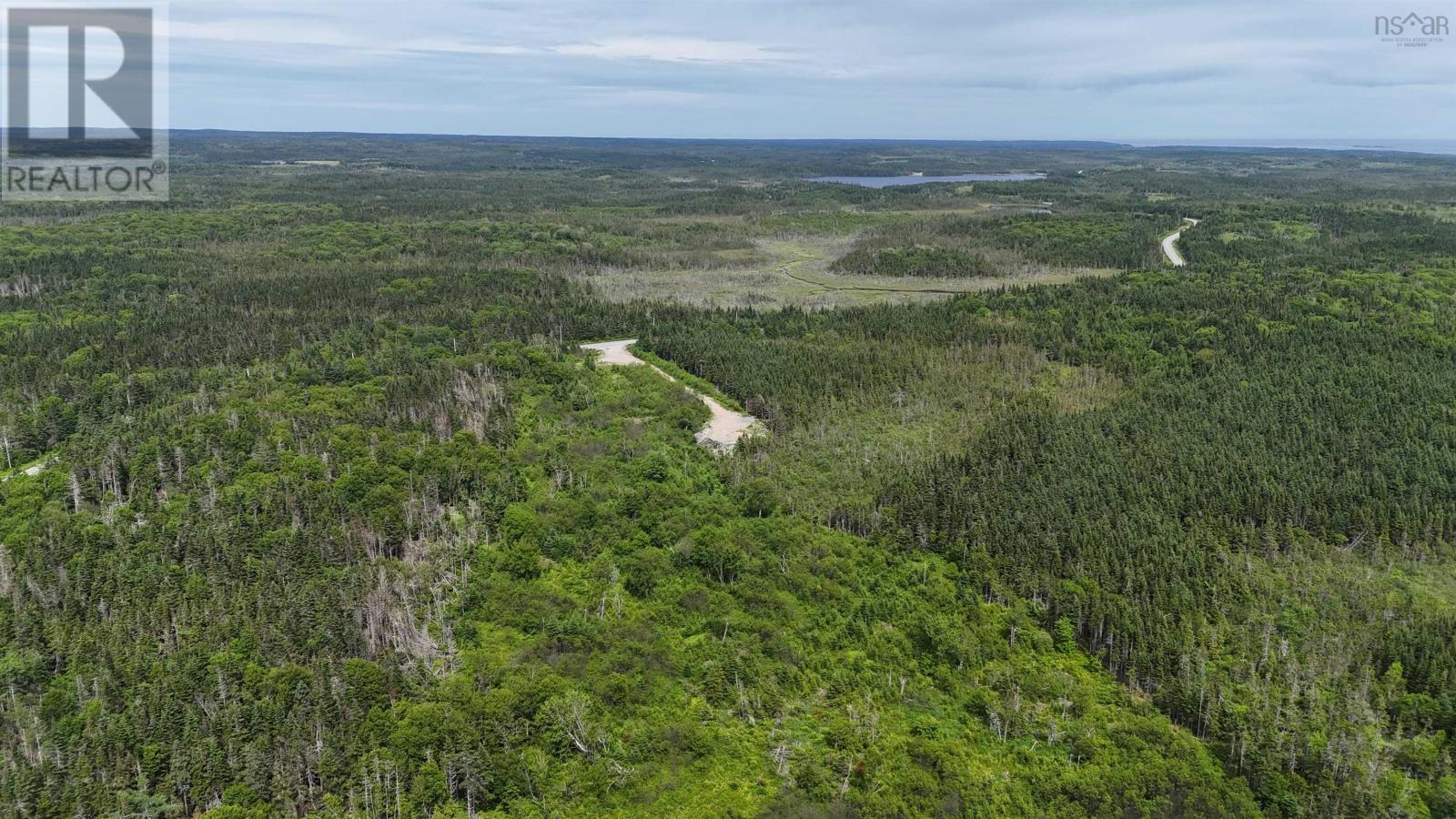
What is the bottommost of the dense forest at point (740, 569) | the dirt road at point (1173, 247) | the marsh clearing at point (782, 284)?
the dense forest at point (740, 569)

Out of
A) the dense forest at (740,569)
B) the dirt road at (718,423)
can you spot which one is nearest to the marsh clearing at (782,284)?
the dense forest at (740,569)

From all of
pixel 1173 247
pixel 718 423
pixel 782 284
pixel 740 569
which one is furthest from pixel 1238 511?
pixel 1173 247

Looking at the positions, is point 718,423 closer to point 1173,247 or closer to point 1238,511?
point 1238,511

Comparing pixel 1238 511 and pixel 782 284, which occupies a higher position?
pixel 782 284

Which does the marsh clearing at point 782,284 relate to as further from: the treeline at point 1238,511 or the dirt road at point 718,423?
the dirt road at point 718,423

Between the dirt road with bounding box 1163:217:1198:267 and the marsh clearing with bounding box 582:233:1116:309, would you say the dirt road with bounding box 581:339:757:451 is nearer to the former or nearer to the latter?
the marsh clearing with bounding box 582:233:1116:309

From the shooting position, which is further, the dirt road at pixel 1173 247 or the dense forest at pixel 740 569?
the dirt road at pixel 1173 247

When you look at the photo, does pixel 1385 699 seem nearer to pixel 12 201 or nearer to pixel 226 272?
pixel 226 272

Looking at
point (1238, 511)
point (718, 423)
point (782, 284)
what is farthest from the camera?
point (782, 284)

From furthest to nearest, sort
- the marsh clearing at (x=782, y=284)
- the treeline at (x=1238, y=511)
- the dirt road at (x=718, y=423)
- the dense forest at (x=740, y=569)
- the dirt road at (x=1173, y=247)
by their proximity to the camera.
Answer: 1. the dirt road at (x=1173, y=247)
2. the marsh clearing at (x=782, y=284)
3. the dirt road at (x=718, y=423)
4. the treeline at (x=1238, y=511)
5. the dense forest at (x=740, y=569)
